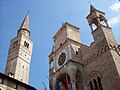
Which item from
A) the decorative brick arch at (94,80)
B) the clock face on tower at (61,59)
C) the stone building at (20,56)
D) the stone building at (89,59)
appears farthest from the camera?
the stone building at (20,56)

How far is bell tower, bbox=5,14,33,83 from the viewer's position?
31419 mm

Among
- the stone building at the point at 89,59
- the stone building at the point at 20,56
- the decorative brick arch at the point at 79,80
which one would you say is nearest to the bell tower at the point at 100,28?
the stone building at the point at 89,59

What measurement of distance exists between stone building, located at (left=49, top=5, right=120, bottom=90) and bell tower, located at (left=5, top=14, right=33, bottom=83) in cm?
1104

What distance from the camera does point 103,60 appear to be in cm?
1591

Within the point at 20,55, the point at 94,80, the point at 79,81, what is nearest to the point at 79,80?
the point at 79,81

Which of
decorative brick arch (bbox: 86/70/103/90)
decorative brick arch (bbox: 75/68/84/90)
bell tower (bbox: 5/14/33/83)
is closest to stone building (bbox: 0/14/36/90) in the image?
bell tower (bbox: 5/14/33/83)

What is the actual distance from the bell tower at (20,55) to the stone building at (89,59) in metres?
11.0

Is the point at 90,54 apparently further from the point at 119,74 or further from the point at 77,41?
the point at 119,74

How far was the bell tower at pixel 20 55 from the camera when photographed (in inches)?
1237

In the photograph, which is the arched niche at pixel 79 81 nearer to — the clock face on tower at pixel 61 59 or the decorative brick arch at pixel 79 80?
the decorative brick arch at pixel 79 80

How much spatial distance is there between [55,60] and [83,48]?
353 cm

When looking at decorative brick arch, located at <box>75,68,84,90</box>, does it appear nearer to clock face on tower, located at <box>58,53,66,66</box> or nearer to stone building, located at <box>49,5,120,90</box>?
stone building, located at <box>49,5,120,90</box>

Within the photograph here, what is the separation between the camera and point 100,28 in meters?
17.8

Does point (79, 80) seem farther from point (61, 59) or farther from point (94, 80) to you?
point (61, 59)
